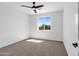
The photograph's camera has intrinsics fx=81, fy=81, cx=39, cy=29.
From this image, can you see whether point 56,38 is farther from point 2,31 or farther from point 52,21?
point 2,31

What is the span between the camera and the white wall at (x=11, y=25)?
14.3ft

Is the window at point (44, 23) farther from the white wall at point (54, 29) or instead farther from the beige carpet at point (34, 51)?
the beige carpet at point (34, 51)

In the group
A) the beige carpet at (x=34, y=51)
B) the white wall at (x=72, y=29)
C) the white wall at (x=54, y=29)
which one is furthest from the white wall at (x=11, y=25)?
the white wall at (x=72, y=29)

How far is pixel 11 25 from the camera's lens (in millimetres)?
5027

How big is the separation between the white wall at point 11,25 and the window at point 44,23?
4.22 ft

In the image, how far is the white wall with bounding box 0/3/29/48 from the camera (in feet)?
14.3

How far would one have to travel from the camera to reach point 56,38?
6137 millimetres

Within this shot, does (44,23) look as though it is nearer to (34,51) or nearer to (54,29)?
(54,29)

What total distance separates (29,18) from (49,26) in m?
2.07

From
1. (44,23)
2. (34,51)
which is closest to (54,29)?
(44,23)

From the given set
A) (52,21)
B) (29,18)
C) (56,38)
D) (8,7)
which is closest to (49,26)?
(52,21)

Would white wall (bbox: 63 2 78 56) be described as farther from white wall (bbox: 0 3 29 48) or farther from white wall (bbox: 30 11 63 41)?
white wall (bbox: 0 3 29 48)

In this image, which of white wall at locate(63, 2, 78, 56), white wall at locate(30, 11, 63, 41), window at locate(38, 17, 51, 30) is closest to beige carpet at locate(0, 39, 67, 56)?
white wall at locate(63, 2, 78, 56)

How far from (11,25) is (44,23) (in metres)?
2.81
